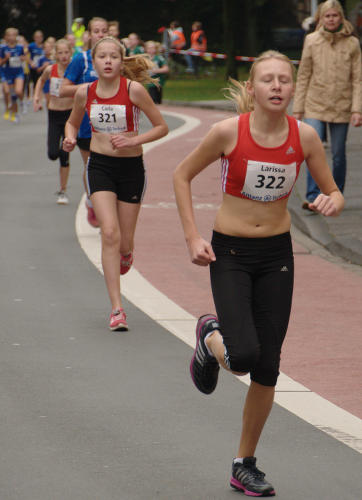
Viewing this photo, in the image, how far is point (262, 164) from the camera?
4.98 meters

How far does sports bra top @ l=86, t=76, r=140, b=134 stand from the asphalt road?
4.26 feet

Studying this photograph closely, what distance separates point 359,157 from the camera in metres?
17.0

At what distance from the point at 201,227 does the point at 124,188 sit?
4.39 meters

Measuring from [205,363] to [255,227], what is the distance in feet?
2.12

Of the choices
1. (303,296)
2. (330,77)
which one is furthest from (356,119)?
(303,296)

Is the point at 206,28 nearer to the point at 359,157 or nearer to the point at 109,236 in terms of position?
the point at 359,157

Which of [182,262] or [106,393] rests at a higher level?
[106,393]

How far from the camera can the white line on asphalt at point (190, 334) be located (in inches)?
229

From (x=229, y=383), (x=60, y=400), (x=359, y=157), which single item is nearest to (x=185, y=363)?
(x=229, y=383)

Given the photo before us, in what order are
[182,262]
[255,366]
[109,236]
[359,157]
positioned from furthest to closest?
[359,157] → [182,262] → [109,236] → [255,366]

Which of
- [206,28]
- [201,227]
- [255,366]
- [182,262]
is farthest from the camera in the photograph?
[206,28]

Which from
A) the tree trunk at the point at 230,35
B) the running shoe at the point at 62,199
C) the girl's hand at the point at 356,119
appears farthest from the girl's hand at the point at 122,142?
the tree trunk at the point at 230,35

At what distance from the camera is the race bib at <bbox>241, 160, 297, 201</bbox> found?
498 centimetres

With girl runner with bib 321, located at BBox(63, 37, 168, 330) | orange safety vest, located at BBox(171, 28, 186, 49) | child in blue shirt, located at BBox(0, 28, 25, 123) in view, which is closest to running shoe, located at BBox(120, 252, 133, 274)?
girl runner with bib 321, located at BBox(63, 37, 168, 330)
